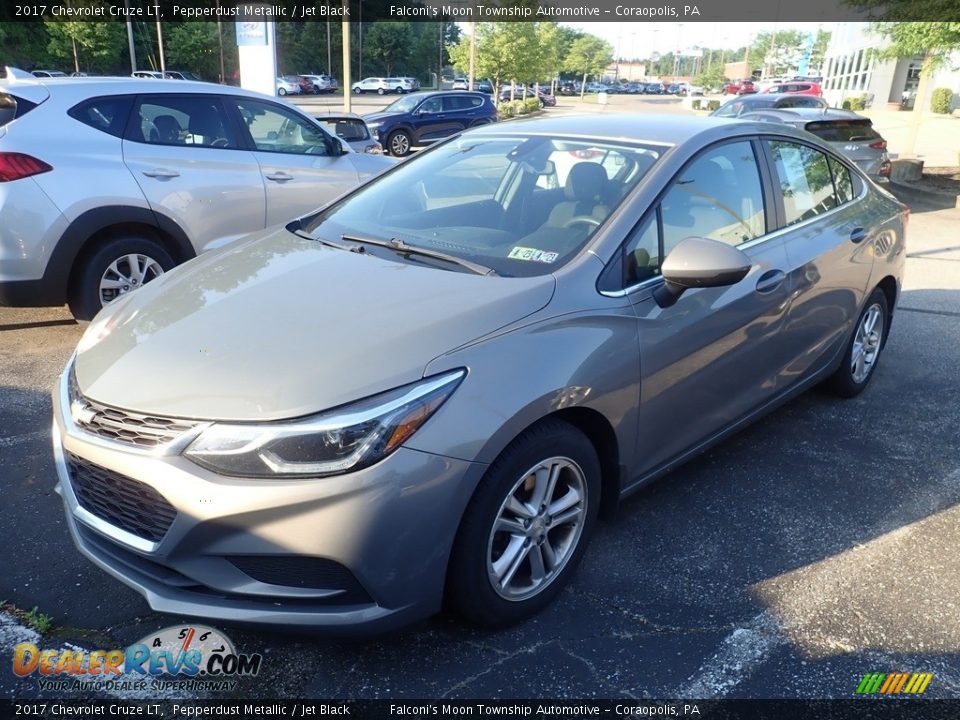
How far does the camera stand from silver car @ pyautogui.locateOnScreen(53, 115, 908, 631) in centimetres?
213

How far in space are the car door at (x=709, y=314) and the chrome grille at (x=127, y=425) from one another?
162 cm

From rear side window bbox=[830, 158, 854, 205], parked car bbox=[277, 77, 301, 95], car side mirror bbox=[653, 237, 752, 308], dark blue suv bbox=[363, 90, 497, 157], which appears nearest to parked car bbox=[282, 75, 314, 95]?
parked car bbox=[277, 77, 301, 95]

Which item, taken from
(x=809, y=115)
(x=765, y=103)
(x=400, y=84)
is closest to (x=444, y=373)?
(x=809, y=115)

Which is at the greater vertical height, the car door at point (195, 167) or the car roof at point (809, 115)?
the car roof at point (809, 115)

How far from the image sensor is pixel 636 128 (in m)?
3.54

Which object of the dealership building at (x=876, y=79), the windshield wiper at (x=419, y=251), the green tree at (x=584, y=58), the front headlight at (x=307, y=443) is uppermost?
the green tree at (x=584, y=58)

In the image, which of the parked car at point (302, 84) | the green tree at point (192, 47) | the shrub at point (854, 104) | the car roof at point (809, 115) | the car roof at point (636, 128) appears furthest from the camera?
the parked car at point (302, 84)

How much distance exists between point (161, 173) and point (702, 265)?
4.25 meters

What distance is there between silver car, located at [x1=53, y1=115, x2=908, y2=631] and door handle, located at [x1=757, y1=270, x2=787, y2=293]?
1 centimetres

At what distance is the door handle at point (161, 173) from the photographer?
17.9ft

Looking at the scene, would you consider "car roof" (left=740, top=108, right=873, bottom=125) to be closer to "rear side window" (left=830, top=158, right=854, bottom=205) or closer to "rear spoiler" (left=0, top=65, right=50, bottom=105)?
"rear side window" (left=830, top=158, right=854, bottom=205)

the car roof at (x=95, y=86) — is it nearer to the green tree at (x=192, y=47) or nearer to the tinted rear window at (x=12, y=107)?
the tinted rear window at (x=12, y=107)

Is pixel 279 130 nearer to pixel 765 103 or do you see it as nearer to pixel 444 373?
pixel 444 373

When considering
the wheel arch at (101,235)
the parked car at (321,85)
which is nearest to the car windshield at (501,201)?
the wheel arch at (101,235)
